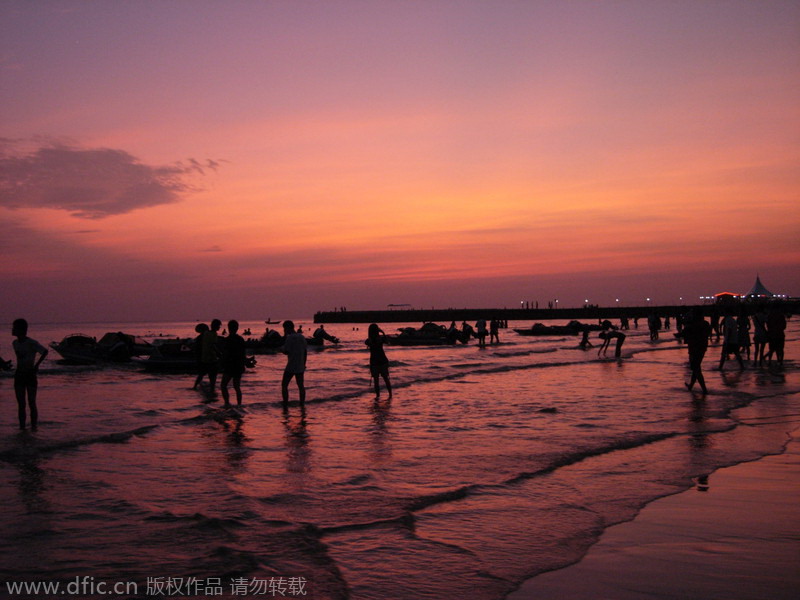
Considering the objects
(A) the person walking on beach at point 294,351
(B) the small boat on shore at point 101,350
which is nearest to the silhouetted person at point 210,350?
(A) the person walking on beach at point 294,351

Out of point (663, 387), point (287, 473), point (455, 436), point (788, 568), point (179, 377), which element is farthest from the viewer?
point (179, 377)

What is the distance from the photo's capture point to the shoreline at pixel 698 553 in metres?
4.94

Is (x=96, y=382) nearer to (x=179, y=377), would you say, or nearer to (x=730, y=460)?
(x=179, y=377)

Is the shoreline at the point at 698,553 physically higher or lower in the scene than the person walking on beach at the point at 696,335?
lower

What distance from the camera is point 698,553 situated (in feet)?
18.7

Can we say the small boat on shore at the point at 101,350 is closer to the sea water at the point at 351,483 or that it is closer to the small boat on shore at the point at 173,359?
the small boat on shore at the point at 173,359

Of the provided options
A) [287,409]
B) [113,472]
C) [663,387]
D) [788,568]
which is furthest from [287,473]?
[663,387]

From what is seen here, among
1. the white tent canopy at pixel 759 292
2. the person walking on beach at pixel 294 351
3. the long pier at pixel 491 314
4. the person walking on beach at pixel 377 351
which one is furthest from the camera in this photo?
the long pier at pixel 491 314

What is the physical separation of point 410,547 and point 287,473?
3677 millimetres

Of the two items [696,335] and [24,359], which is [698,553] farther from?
[24,359]

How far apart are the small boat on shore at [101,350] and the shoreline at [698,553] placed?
115 feet

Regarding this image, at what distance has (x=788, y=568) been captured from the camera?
5.30 metres

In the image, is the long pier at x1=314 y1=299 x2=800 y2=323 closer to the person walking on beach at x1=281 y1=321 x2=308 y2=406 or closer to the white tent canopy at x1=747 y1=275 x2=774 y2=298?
the white tent canopy at x1=747 y1=275 x2=774 y2=298

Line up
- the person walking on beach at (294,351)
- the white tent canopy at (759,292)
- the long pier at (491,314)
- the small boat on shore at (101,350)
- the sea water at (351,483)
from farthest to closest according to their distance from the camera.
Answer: the long pier at (491,314), the white tent canopy at (759,292), the small boat on shore at (101,350), the person walking on beach at (294,351), the sea water at (351,483)
